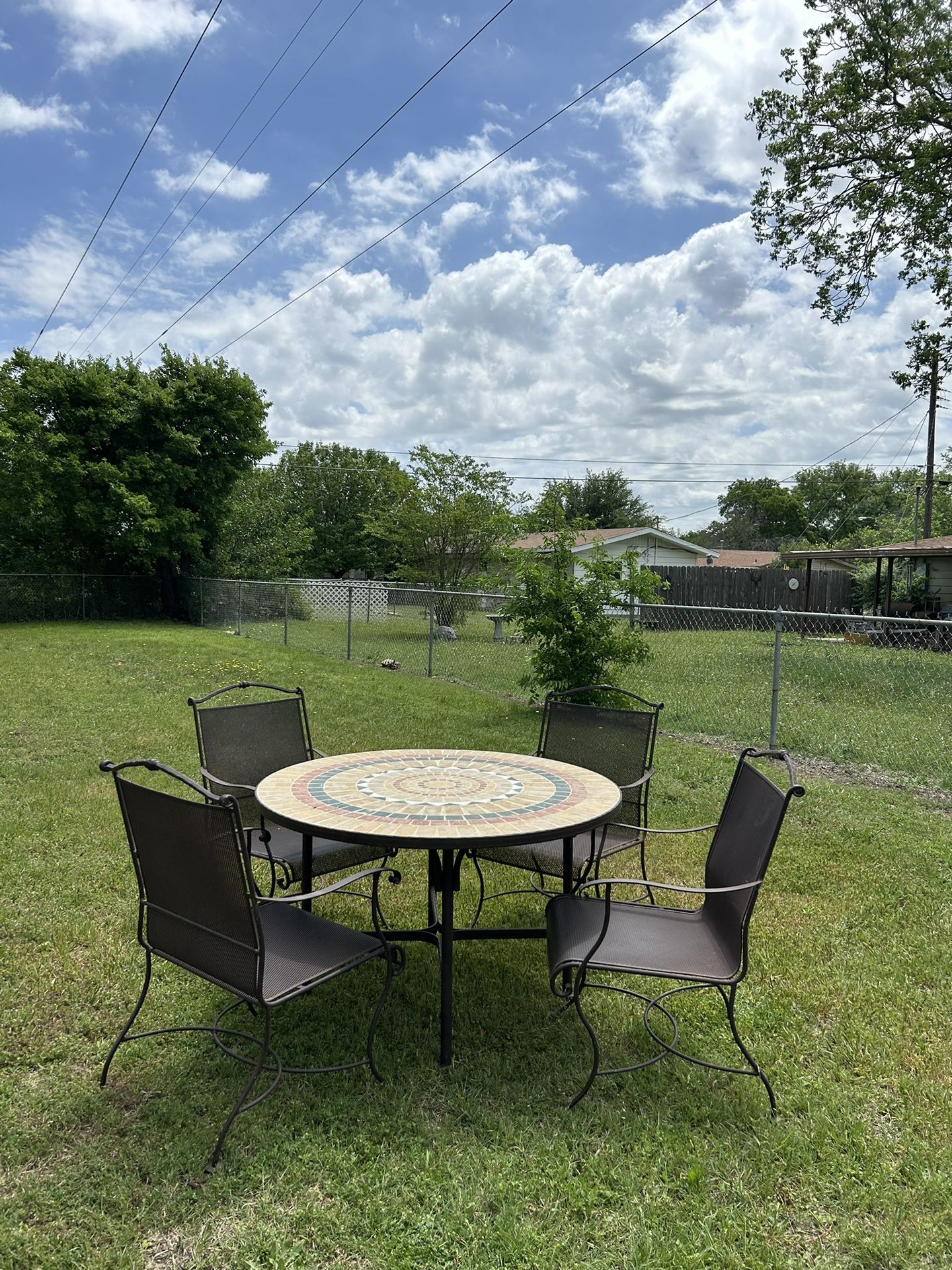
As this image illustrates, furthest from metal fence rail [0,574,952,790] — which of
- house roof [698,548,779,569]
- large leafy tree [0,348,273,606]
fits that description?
house roof [698,548,779,569]

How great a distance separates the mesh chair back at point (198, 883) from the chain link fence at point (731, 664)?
14.7ft

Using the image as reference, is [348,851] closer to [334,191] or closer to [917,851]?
[917,851]

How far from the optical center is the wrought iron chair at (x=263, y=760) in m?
3.36

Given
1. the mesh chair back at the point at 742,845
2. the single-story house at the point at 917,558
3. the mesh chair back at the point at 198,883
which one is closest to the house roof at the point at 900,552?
the single-story house at the point at 917,558

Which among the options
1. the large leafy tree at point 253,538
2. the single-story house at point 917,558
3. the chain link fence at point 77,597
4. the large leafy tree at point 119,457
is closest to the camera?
→ the single-story house at point 917,558

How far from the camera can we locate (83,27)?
11.0 metres

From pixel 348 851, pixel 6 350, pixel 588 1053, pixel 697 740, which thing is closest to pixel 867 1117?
pixel 588 1053

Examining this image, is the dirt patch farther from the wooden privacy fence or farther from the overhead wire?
the wooden privacy fence

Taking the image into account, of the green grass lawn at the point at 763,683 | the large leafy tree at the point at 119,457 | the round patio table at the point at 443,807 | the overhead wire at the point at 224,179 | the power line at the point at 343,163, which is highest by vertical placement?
the overhead wire at the point at 224,179

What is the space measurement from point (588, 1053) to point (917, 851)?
3.00m

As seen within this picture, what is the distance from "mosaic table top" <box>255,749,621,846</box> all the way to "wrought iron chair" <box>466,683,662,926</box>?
0.32 meters

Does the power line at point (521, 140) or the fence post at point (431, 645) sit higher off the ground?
the power line at point (521, 140)

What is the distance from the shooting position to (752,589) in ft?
91.9

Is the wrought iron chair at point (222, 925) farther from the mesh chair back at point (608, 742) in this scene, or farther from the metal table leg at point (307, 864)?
the mesh chair back at point (608, 742)
